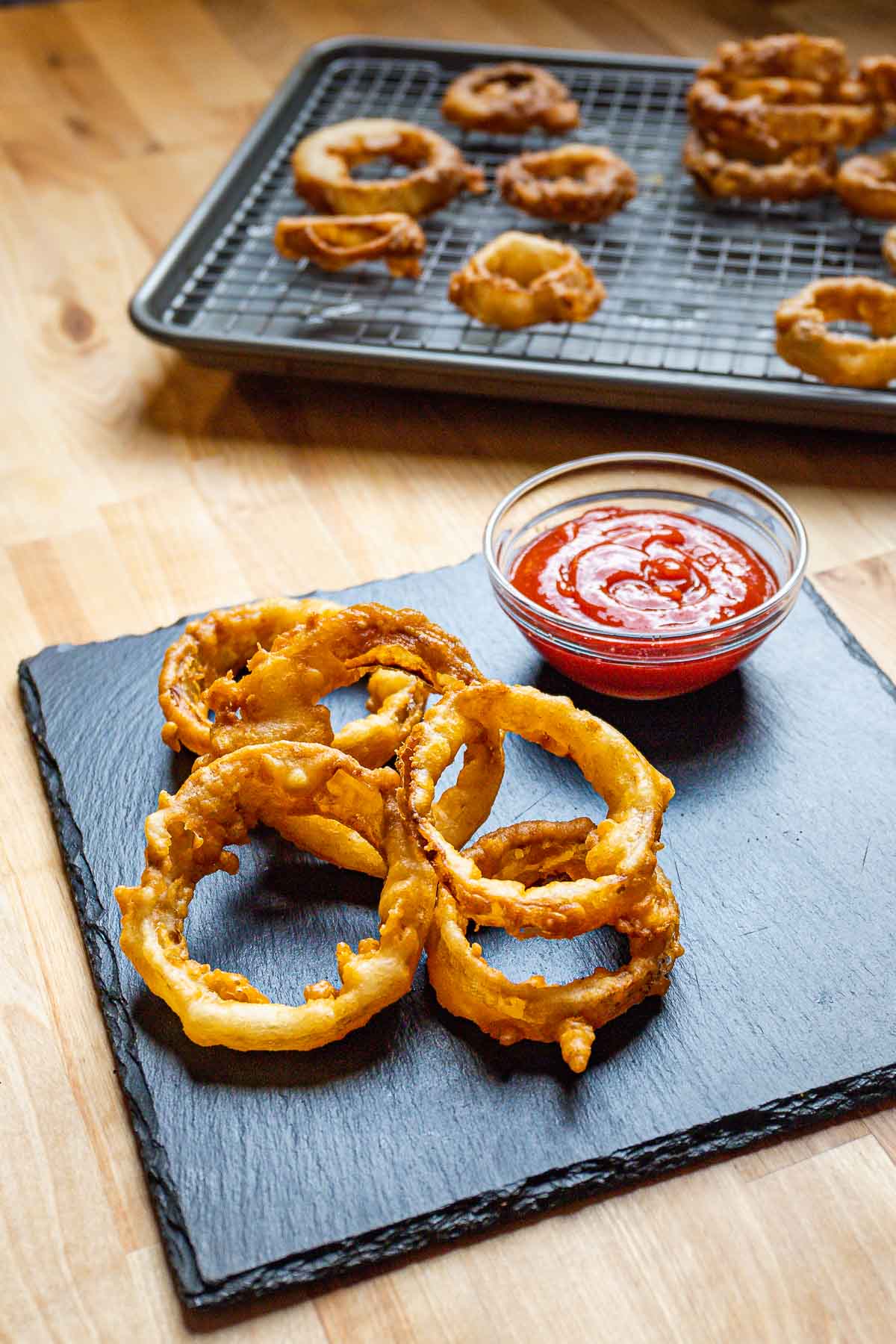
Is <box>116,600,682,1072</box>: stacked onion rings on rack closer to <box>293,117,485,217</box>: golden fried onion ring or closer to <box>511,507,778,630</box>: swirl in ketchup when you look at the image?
<box>511,507,778,630</box>: swirl in ketchup

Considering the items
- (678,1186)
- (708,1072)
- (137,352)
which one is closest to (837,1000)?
(708,1072)

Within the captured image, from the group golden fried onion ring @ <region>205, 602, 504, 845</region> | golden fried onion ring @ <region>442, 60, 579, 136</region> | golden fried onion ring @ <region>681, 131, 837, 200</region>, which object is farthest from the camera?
golden fried onion ring @ <region>442, 60, 579, 136</region>

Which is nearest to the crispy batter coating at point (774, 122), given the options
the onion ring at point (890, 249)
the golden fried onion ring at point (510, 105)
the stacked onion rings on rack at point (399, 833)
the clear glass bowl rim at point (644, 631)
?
the golden fried onion ring at point (510, 105)

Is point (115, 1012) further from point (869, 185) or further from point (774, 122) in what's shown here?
point (774, 122)

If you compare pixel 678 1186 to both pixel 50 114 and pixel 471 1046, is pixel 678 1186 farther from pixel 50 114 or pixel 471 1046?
pixel 50 114

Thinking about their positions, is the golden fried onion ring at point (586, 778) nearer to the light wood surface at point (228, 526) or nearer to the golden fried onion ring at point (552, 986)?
the golden fried onion ring at point (552, 986)

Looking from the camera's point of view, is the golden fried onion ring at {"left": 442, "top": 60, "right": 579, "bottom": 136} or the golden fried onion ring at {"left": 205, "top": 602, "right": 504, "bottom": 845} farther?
the golden fried onion ring at {"left": 442, "top": 60, "right": 579, "bottom": 136}

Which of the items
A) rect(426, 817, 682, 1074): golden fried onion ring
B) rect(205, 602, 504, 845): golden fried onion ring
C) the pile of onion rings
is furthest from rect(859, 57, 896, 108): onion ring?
rect(426, 817, 682, 1074): golden fried onion ring

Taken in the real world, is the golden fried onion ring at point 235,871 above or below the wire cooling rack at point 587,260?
above
